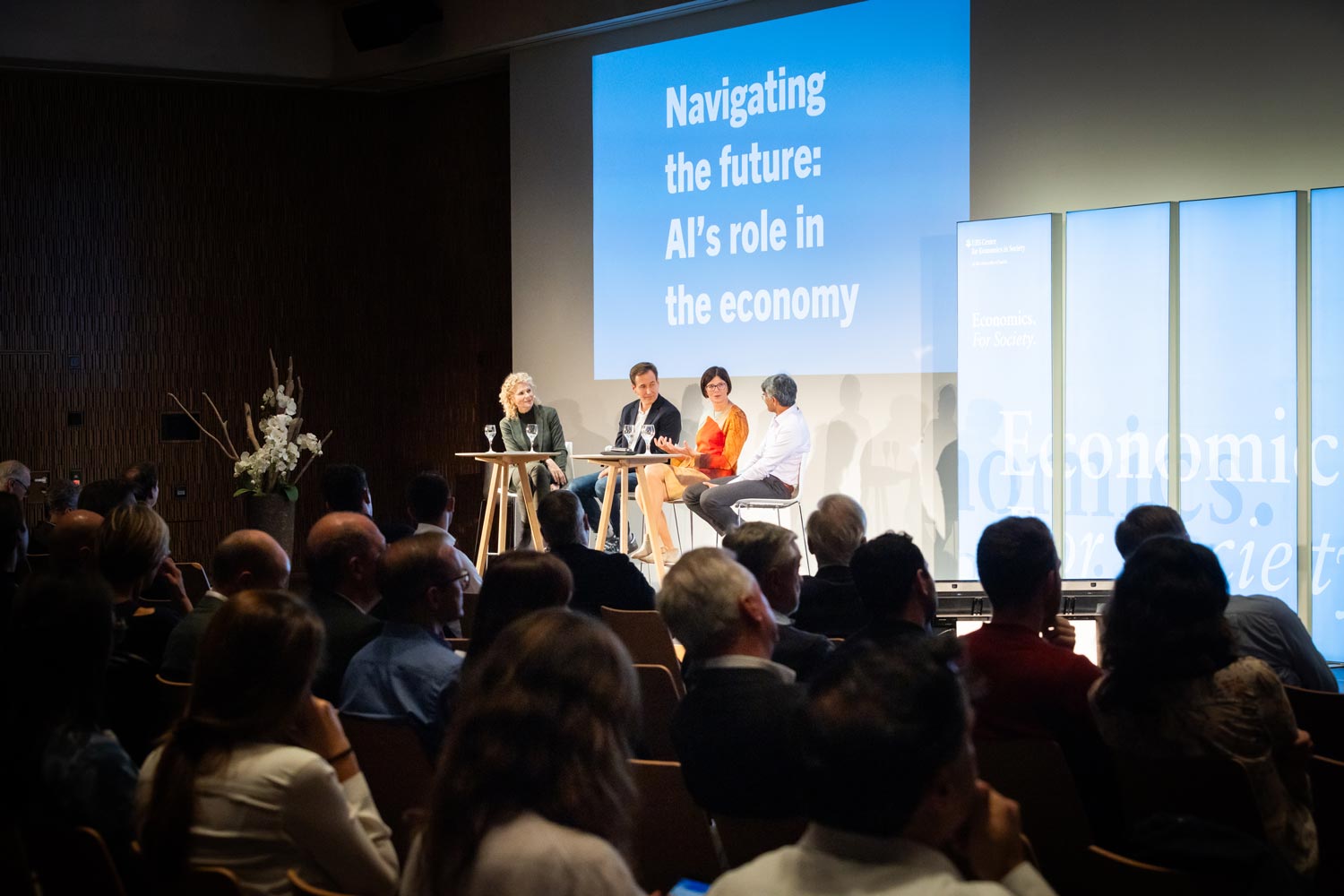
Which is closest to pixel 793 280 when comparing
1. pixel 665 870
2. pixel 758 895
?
pixel 665 870

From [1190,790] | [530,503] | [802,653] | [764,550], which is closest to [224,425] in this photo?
[530,503]

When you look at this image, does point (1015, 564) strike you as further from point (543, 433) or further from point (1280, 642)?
point (543, 433)

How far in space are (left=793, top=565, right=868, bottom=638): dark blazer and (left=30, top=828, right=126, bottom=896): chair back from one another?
7.33 feet

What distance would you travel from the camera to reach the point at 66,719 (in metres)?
2.00

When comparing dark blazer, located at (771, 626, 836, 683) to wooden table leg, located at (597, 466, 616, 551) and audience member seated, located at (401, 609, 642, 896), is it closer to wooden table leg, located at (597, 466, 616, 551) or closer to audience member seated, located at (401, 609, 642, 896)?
audience member seated, located at (401, 609, 642, 896)

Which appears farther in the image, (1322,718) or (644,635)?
(644,635)

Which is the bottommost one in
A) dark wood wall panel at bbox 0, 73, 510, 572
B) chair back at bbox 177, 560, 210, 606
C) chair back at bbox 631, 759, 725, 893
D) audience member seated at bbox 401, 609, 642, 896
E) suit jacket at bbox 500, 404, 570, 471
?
chair back at bbox 631, 759, 725, 893

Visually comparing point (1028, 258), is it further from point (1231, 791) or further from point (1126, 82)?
point (1231, 791)

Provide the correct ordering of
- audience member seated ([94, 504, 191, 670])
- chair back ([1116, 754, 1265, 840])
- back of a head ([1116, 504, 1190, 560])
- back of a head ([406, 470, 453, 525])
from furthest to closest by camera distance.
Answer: back of a head ([406, 470, 453, 525])
back of a head ([1116, 504, 1190, 560])
audience member seated ([94, 504, 191, 670])
chair back ([1116, 754, 1265, 840])

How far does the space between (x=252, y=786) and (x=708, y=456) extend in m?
6.25

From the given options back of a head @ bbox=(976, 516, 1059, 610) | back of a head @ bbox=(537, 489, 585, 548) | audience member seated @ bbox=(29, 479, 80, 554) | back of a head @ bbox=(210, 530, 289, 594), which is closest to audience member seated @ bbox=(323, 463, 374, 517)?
back of a head @ bbox=(537, 489, 585, 548)

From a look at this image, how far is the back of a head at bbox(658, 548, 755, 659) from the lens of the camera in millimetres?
2404

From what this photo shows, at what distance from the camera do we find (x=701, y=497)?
7750mm

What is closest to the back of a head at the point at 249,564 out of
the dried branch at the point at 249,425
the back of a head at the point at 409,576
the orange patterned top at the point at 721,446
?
the back of a head at the point at 409,576
